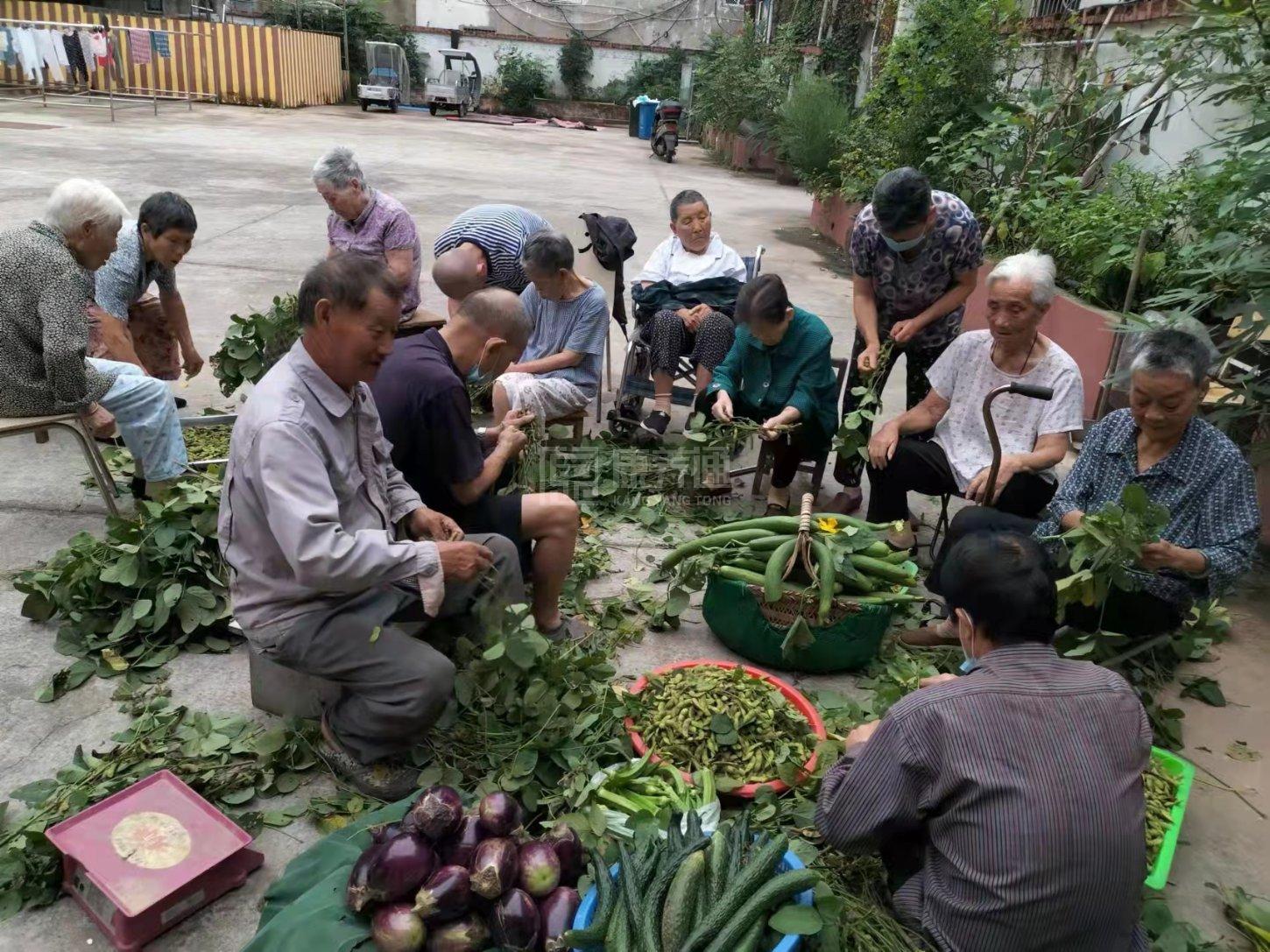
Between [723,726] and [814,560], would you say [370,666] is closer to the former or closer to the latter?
[723,726]

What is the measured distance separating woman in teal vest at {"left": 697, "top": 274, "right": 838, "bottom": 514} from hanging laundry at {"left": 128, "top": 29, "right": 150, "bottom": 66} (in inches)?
860

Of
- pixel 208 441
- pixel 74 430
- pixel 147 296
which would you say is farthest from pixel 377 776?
pixel 147 296

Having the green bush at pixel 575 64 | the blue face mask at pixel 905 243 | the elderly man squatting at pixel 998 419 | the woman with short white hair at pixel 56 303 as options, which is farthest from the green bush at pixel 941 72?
the green bush at pixel 575 64

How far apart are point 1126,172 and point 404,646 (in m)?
6.78

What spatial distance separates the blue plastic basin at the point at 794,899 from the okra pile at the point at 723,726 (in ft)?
1.88

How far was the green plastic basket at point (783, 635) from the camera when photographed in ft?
11.0

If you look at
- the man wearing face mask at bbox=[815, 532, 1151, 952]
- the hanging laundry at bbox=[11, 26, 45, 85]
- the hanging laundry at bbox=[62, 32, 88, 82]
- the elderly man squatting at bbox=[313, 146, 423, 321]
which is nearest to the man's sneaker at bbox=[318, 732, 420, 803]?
the man wearing face mask at bbox=[815, 532, 1151, 952]

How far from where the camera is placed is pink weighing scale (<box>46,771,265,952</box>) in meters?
2.18

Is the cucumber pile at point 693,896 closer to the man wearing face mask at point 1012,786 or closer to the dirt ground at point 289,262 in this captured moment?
the man wearing face mask at point 1012,786

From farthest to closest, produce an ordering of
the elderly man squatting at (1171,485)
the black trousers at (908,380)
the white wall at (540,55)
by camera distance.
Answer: the white wall at (540,55), the black trousers at (908,380), the elderly man squatting at (1171,485)

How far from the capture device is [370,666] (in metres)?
2.58

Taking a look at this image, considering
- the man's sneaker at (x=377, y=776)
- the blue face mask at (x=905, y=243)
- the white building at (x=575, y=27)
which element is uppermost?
the white building at (x=575, y=27)

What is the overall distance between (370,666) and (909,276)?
10.7 ft

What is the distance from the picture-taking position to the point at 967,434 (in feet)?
13.4
